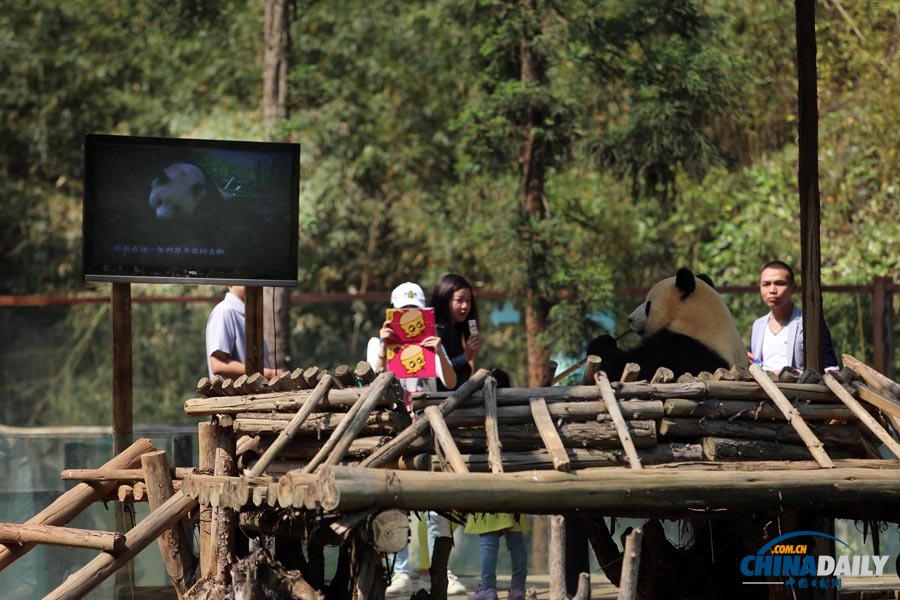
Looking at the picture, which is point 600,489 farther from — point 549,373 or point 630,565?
point 549,373

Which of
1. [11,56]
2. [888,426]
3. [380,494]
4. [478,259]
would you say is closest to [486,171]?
[478,259]

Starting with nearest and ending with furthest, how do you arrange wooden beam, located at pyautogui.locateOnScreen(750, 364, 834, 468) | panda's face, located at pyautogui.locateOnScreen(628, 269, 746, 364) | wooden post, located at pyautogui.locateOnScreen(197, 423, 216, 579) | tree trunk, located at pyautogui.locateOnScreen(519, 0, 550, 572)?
1. wooden beam, located at pyautogui.locateOnScreen(750, 364, 834, 468)
2. wooden post, located at pyautogui.locateOnScreen(197, 423, 216, 579)
3. panda's face, located at pyautogui.locateOnScreen(628, 269, 746, 364)
4. tree trunk, located at pyautogui.locateOnScreen(519, 0, 550, 572)

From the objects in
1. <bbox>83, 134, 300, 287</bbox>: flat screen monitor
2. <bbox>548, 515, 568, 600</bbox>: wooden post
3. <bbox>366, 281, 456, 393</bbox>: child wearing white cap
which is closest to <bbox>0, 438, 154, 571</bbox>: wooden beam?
<bbox>83, 134, 300, 287</bbox>: flat screen monitor

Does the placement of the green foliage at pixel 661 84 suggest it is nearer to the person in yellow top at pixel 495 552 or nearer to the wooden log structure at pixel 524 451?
the person in yellow top at pixel 495 552

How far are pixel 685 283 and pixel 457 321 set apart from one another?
1.26 metres

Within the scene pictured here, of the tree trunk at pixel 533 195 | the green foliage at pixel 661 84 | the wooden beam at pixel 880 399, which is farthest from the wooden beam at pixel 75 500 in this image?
the green foliage at pixel 661 84

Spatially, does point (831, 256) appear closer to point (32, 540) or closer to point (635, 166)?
point (635, 166)

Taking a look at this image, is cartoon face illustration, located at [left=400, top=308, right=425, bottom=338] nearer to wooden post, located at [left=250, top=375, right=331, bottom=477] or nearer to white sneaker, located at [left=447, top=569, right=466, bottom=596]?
wooden post, located at [left=250, top=375, right=331, bottom=477]

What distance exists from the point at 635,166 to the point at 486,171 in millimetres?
1323

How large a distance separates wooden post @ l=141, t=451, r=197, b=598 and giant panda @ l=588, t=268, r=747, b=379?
2353mm

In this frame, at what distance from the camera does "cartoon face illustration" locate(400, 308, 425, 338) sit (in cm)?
572

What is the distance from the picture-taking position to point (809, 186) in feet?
20.3

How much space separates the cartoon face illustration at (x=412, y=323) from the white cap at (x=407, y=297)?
0.35 meters

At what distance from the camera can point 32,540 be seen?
6.05 metres
